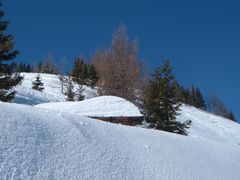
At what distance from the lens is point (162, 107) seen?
18.1 m

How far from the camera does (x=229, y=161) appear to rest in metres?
9.41

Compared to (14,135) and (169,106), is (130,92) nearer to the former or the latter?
(169,106)

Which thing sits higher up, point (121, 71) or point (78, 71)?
point (78, 71)

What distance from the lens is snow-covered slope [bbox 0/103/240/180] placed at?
5.04 metres

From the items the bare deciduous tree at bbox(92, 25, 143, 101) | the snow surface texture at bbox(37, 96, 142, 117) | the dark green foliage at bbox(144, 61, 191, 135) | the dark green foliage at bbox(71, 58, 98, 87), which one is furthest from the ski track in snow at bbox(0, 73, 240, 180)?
the dark green foliage at bbox(71, 58, 98, 87)

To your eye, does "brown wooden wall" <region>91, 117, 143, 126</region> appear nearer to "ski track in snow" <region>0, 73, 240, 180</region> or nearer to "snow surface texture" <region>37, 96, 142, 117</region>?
"snow surface texture" <region>37, 96, 142, 117</region>

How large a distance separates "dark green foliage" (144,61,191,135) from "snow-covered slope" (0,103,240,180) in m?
8.51

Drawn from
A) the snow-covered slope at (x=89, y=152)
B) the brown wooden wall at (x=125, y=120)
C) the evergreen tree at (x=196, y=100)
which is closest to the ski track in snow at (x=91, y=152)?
the snow-covered slope at (x=89, y=152)

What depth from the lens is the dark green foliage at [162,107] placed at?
1770 centimetres

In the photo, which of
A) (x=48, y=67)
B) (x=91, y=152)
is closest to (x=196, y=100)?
(x=48, y=67)

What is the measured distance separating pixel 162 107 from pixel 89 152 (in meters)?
12.3

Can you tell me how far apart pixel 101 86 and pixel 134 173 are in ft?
66.9

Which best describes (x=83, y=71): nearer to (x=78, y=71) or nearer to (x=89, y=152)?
(x=78, y=71)

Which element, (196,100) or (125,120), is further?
(196,100)
